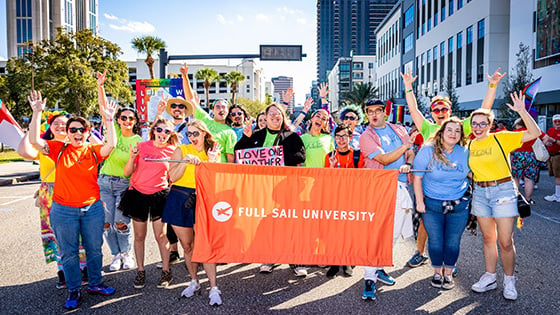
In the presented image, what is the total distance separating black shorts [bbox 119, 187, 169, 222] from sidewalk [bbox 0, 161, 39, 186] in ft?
38.2

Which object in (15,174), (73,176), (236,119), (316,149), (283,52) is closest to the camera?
(73,176)

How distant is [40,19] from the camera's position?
9481cm

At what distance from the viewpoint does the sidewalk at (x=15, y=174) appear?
14.0 metres

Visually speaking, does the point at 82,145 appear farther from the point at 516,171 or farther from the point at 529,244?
the point at 516,171

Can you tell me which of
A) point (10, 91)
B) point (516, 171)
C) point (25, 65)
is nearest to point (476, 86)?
point (516, 171)

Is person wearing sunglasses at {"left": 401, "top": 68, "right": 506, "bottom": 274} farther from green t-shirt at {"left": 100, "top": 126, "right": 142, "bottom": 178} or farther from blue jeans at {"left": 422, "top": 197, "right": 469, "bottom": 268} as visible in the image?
green t-shirt at {"left": 100, "top": 126, "right": 142, "bottom": 178}

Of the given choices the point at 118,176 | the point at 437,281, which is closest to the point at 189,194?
the point at 118,176

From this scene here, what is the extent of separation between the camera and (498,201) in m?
4.28

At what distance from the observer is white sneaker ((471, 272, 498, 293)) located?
176 inches

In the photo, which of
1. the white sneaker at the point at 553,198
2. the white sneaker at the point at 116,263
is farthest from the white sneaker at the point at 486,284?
the white sneaker at the point at 553,198

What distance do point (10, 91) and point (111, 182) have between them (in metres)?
45.2

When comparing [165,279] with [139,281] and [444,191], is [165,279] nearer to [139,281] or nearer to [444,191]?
[139,281]

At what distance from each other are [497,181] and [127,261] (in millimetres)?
4509

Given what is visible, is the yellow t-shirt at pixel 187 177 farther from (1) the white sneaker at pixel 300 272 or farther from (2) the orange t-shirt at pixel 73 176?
(1) the white sneaker at pixel 300 272
